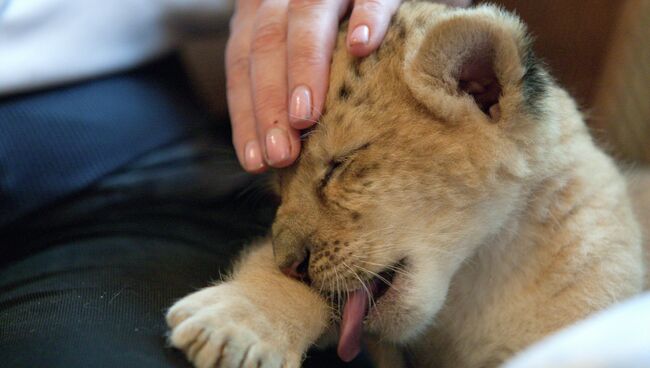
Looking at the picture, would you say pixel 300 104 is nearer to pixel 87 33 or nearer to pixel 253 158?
pixel 253 158

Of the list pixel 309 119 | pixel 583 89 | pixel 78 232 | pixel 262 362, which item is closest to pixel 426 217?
pixel 309 119

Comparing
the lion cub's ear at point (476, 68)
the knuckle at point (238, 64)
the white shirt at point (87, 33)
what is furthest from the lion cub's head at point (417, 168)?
the white shirt at point (87, 33)

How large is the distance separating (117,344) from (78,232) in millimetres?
504

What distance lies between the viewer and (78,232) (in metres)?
1.54

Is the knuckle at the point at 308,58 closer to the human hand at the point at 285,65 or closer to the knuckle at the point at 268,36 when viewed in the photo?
the human hand at the point at 285,65

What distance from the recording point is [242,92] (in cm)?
160

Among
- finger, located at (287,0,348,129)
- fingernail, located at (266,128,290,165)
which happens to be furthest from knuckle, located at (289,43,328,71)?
fingernail, located at (266,128,290,165)

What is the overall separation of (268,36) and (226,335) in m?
0.73

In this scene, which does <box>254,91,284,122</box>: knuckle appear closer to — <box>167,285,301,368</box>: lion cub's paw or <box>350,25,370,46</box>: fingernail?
<box>350,25,370,46</box>: fingernail

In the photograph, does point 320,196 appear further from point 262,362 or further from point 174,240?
point 174,240

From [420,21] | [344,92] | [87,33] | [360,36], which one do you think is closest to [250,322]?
[344,92]

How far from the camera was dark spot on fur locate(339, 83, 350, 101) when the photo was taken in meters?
1.29

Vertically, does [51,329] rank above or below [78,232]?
above

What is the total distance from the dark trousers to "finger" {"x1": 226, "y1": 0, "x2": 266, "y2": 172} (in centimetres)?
23
